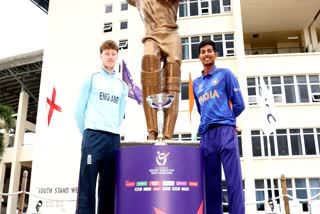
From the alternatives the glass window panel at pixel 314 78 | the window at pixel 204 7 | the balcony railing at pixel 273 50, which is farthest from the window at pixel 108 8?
the glass window panel at pixel 314 78

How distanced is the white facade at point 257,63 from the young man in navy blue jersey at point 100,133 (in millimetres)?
14278

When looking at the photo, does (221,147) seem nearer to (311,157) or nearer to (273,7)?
(311,157)

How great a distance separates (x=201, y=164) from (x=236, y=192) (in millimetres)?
409

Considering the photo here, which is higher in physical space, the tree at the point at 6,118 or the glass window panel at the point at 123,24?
the glass window panel at the point at 123,24

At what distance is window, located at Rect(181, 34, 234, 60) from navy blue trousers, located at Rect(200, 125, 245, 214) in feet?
57.6

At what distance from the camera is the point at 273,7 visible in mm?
22156

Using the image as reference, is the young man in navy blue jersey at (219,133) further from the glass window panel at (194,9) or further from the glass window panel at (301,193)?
the glass window panel at (194,9)

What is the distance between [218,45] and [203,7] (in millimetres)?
2595

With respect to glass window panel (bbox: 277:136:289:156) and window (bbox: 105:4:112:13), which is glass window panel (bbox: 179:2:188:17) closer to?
window (bbox: 105:4:112:13)

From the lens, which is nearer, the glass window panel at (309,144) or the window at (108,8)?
the glass window panel at (309,144)

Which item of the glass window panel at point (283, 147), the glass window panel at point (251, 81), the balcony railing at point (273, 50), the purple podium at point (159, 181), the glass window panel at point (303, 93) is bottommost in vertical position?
the purple podium at point (159, 181)

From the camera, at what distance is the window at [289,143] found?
19391mm

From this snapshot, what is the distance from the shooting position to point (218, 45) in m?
21.3

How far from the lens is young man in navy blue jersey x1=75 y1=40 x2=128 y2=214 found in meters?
3.57
